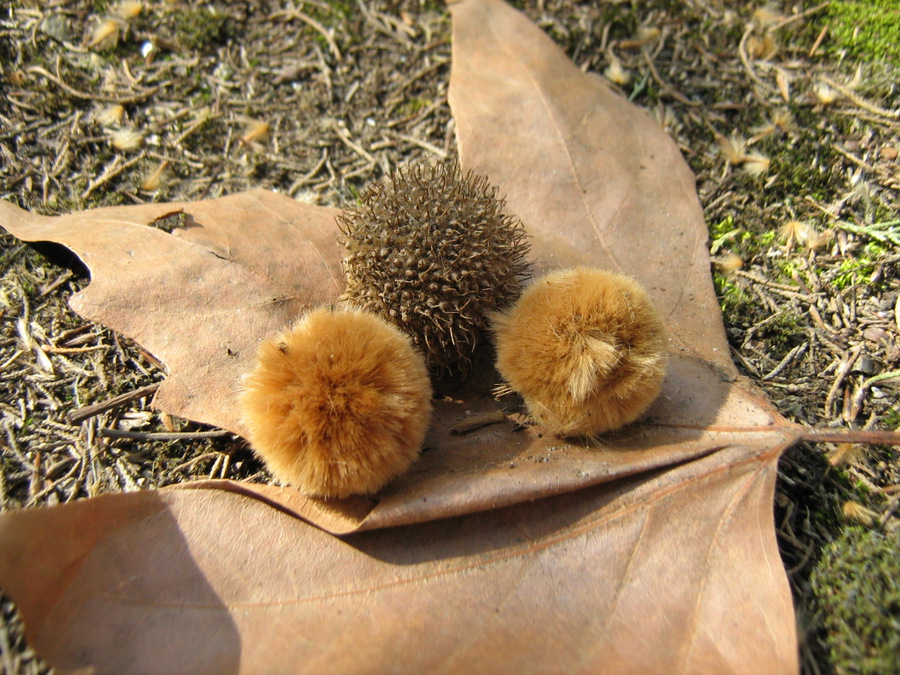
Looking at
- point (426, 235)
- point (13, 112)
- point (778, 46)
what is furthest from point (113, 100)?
point (778, 46)

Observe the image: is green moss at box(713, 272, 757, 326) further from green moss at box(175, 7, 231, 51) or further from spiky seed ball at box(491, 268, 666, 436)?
green moss at box(175, 7, 231, 51)

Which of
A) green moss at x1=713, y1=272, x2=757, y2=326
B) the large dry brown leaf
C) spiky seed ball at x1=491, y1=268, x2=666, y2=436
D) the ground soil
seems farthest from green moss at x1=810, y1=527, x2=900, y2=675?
green moss at x1=713, y1=272, x2=757, y2=326

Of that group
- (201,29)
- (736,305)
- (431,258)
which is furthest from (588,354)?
(201,29)

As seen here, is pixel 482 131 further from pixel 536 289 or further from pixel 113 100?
pixel 113 100

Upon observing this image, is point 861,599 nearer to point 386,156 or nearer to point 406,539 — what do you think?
point 406,539

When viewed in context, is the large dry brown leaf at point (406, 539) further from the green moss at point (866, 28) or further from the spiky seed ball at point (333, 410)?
the green moss at point (866, 28)

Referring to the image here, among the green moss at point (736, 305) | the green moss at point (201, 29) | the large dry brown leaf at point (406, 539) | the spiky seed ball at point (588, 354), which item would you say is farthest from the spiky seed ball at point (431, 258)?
the green moss at point (201, 29)
